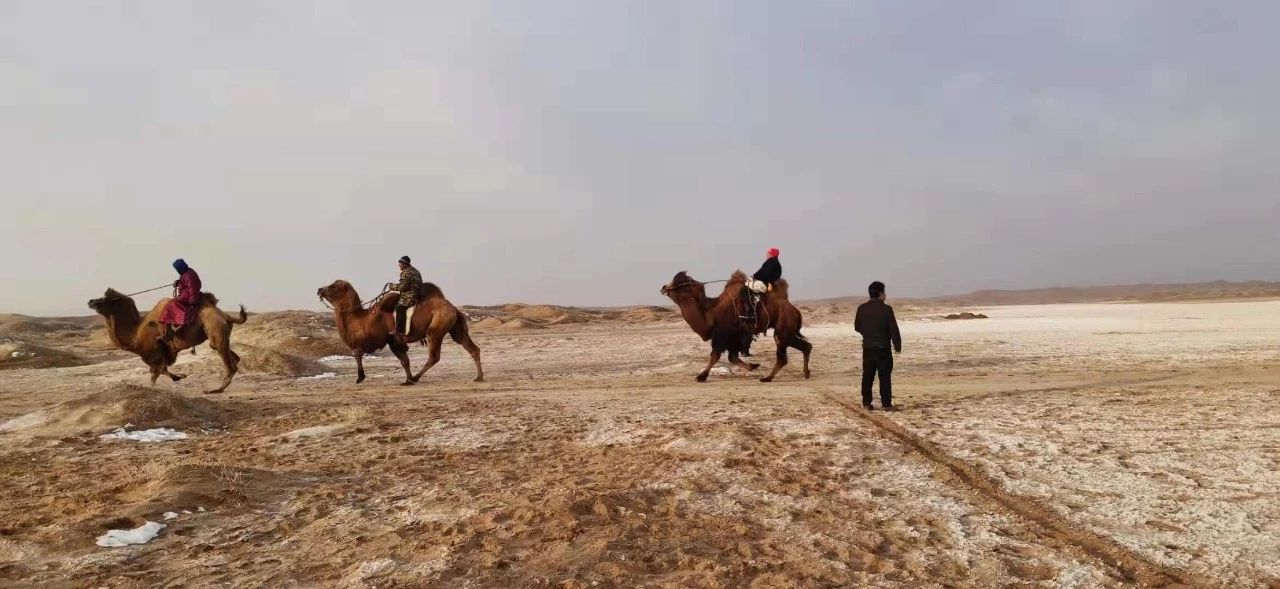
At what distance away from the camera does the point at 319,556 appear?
4086mm

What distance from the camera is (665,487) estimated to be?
5.54 m

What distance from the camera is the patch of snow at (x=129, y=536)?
4168 millimetres

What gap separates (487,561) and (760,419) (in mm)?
5146

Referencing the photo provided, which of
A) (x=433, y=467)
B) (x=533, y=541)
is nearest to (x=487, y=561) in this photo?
(x=533, y=541)

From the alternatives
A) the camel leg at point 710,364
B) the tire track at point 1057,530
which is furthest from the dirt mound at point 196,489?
the camel leg at point 710,364

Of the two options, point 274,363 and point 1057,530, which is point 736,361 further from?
point 274,363

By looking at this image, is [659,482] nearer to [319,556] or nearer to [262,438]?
[319,556]

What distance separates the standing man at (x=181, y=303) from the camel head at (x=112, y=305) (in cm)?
92

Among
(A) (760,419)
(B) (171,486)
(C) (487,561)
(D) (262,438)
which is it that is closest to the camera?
(C) (487,561)

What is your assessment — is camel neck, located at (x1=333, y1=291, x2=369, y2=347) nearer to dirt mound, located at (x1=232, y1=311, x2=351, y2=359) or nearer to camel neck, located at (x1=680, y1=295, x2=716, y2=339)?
camel neck, located at (x1=680, y1=295, x2=716, y2=339)

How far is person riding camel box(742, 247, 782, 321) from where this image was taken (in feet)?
43.4

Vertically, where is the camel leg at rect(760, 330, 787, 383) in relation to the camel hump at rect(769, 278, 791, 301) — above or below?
below

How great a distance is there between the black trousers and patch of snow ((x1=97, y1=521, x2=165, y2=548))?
7.88 m

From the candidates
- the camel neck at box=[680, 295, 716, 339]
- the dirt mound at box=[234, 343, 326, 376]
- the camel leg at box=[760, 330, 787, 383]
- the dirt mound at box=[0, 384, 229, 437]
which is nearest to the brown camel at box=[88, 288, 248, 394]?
the dirt mound at box=[234, 343, 326, 376]
